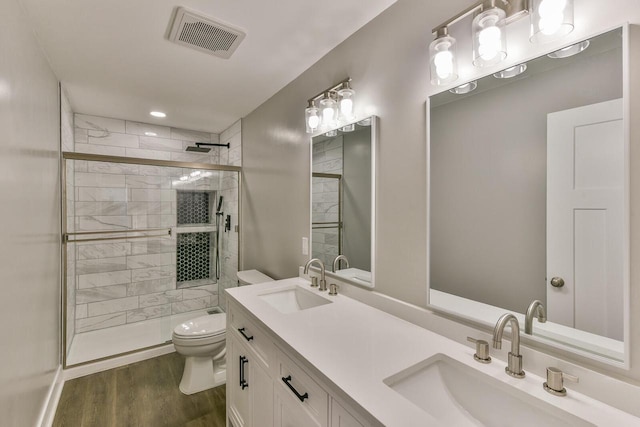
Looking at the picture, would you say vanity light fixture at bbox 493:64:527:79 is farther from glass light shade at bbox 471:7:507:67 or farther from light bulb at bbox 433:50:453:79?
light bulb at bbox 433:50:453:79

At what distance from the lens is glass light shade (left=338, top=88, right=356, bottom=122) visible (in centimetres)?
159

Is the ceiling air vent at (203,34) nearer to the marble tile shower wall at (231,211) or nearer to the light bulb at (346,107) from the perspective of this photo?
the light bulb at (346,107)

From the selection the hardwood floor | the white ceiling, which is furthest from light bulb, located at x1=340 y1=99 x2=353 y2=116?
the hardwood floor

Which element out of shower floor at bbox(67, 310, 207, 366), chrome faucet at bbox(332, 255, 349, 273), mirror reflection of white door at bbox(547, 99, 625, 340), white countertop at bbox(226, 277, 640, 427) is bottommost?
shower floor at bbox(67, 310, 207, 366)

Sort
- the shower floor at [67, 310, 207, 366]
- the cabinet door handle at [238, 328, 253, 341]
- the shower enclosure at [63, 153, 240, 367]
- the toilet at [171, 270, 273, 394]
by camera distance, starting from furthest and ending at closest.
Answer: the shower enclosure at [63, 153, 240, 367] → the shower floor at [67, 310, 207, 366] → the toilet at [171, 270, 273, 394] → the cabinet door handle at [238, 328, 253, 341]

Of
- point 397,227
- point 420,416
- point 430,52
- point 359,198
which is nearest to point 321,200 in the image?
point 359,198

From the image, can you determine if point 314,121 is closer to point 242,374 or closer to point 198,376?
point 242,374

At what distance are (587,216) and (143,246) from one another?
352cm

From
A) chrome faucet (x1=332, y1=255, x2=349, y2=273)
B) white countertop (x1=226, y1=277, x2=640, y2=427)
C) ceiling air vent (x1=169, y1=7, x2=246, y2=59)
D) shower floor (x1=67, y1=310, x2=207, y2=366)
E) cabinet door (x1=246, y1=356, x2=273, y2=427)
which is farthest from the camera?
shower floor (x1=67, y1=310, x2=207, y2=366)

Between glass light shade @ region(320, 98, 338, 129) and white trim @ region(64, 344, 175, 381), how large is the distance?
8.59 feet

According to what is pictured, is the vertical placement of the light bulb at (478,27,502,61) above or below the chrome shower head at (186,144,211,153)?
below

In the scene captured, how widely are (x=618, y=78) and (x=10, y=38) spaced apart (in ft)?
7.18

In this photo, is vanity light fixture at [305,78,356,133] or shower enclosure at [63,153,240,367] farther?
shower enclosure at [63,153,240,367]

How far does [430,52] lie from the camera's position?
1143 millimetres
